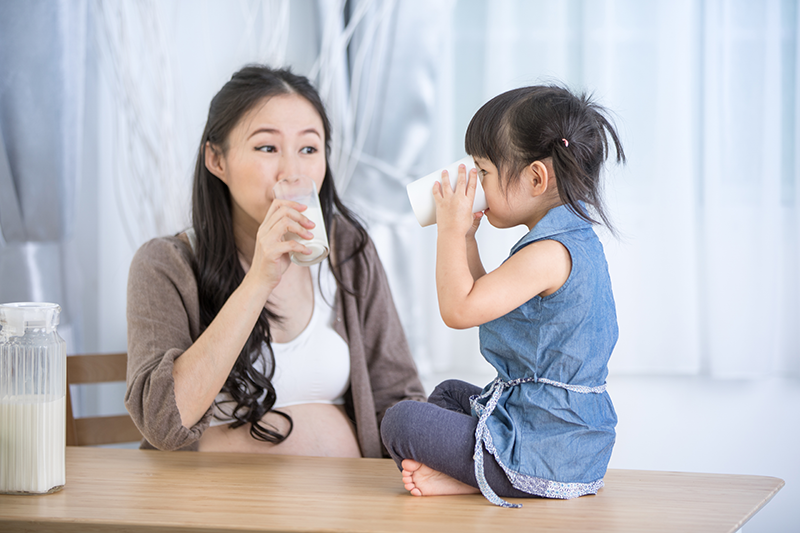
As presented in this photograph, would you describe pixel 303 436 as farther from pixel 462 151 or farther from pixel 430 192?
pixel 462 151

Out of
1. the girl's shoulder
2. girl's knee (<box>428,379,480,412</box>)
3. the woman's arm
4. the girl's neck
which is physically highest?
the girl's neck

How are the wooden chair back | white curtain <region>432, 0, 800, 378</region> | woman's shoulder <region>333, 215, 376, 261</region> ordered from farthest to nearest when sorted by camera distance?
white curtain <region>432, 0, 800, 378</region>
the wooden chair back
woman's shoulder <region>333, 215, 376, 261</region>

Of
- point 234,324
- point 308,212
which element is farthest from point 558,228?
point 234,324

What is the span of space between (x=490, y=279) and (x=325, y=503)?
350mm

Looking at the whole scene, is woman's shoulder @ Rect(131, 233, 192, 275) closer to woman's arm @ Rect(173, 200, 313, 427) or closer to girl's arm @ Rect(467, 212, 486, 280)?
woman's arm @ Rect(173, 200, 313, 427)

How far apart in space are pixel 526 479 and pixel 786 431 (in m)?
1.35

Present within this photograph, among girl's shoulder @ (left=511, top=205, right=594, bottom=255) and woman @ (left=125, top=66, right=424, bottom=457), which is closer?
girl's shoulder @ (left=511, top=205, right=594, bottom=255)

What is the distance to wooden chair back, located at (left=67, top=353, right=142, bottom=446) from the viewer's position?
1.52m

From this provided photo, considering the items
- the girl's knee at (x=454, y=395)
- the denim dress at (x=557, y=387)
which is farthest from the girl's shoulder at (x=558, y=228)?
the girl's knee at (x=454, y=395)

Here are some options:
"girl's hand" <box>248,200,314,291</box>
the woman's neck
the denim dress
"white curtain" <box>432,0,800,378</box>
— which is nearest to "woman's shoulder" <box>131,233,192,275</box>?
the woman's neck

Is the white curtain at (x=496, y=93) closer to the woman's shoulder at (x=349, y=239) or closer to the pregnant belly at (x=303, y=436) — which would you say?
the woman's shoulder at (x=349, y=239)

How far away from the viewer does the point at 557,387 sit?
32.0 inches

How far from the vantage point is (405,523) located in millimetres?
702

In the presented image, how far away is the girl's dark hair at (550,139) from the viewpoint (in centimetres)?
87
